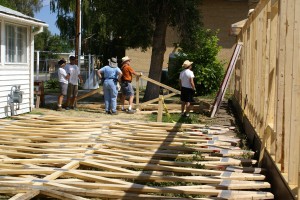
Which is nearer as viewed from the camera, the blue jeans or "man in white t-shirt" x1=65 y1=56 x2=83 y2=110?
the blue jeans

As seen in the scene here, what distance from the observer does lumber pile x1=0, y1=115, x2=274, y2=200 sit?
5789 mm

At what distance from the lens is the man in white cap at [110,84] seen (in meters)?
14.2

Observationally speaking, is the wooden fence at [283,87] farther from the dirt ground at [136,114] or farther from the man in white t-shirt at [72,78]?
the man in white t-shirt at [72,78]

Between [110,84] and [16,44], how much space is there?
9.38 ft

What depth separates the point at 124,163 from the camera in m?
7.32

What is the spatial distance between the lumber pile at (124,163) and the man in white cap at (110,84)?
295cm

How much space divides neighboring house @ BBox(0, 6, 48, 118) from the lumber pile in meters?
1.74

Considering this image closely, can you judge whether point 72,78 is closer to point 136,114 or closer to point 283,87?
point 136,114

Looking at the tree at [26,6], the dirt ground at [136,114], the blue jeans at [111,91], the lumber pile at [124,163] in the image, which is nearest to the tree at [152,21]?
the dirt ground at [136,114]

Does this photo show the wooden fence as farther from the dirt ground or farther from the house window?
the house window

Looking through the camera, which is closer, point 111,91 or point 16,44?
point 16,44

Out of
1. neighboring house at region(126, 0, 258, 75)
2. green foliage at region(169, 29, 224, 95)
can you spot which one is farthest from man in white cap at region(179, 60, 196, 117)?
neighboring house at region(126, 0, 258, 75)

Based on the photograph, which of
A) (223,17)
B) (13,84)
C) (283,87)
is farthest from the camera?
(223,17)


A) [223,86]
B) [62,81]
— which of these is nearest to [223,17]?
[223,86]
